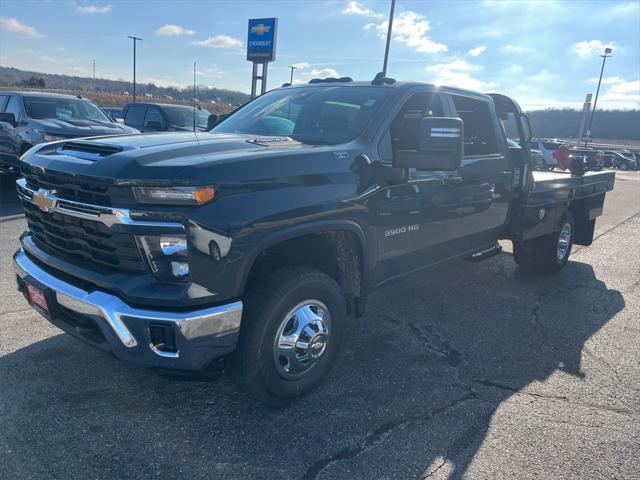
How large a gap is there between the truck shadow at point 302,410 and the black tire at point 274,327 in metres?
0.17

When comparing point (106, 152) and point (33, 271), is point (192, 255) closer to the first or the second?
point (106, 152)

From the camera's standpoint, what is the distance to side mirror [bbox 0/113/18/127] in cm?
908

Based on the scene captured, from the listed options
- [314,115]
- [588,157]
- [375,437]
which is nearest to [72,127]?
[314,115]

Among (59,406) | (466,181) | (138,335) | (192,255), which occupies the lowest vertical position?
(59,406)

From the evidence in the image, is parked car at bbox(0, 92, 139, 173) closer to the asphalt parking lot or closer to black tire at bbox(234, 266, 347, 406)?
the asphalt parking lot

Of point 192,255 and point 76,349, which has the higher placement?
point 192,255

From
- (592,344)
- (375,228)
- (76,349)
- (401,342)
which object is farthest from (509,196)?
(76,349)

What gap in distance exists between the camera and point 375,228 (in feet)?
10.6

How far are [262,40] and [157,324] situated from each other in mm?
13924

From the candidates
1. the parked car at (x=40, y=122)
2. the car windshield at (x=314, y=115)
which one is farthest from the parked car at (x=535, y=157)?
the parked car at (x=40, y=122)

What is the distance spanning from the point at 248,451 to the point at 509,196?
139 inches

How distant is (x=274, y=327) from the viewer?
271 cm

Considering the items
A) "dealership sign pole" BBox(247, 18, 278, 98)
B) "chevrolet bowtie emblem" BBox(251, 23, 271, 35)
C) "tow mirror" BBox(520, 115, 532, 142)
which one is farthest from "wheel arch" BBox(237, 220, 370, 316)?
"chevrolet bowtie emblem" BBox(251, 23, 271, 35)

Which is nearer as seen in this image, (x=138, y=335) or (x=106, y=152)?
(x=138, y=335)
